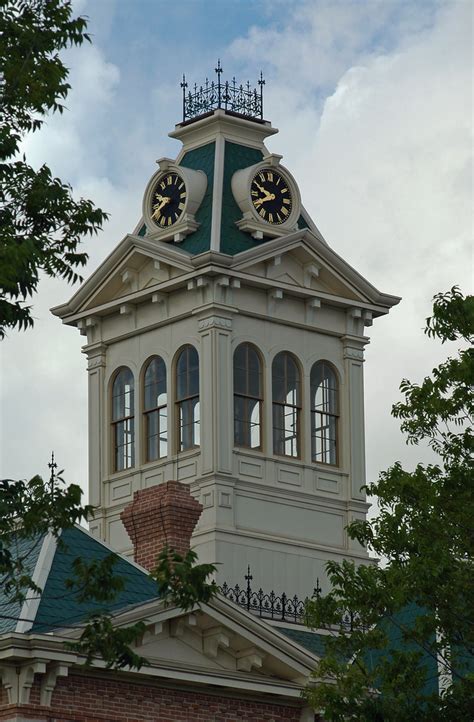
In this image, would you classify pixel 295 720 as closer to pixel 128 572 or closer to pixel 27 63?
pixel 128 572

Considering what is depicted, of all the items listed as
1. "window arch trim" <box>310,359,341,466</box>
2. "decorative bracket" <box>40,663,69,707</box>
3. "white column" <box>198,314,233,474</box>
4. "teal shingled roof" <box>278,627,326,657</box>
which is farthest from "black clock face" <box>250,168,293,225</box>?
"decorative bracket" <box>40,663,69,707</box>

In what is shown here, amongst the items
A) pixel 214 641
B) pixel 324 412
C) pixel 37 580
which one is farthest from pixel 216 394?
pixel 37 580

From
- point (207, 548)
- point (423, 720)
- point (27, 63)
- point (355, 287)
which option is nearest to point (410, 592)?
point (423, 720)

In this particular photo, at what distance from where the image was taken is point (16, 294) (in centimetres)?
2670

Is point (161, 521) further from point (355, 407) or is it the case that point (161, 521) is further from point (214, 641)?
point (355, 407)

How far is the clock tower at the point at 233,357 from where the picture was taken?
162 ft

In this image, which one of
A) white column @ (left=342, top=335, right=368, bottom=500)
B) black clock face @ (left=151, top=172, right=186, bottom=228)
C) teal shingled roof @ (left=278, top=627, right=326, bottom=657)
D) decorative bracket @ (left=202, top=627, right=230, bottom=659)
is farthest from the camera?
white column @ (left=342, top=335, right=368, bottom=500)

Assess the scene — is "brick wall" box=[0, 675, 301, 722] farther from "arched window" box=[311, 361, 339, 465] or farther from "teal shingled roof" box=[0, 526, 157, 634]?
"arched window" box=[311, 361, 339, 465]

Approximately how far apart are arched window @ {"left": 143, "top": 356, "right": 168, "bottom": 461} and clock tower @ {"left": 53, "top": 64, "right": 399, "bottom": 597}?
4 cm

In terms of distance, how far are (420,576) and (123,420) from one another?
21.1m

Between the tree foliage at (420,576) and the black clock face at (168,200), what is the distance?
18.5 m

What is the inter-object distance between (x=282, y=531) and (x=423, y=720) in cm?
1820

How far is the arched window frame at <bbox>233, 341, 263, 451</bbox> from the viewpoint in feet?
164

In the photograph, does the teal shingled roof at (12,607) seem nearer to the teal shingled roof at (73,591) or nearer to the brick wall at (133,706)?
the teal shingled roof at (73,591)
